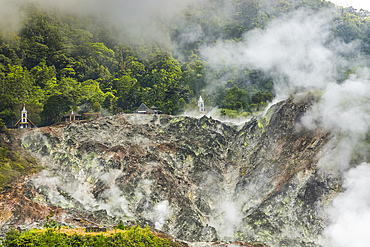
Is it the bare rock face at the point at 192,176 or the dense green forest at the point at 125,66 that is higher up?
the dense green forest at the point at 125,66

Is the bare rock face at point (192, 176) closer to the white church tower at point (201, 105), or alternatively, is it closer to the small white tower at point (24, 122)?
the small white tower at point (24, 122)

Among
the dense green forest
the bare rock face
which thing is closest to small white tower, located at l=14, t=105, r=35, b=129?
the dense green forest

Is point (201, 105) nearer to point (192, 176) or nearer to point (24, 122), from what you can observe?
point (192, 176)

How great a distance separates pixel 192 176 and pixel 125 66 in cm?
5092

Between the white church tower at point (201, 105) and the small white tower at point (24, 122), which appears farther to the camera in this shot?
the white church tower at point (201, 105)

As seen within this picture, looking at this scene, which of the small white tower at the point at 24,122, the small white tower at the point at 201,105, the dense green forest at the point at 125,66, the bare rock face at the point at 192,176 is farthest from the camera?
the small white tower at the point at 201,105

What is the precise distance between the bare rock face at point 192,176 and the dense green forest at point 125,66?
37.9ft

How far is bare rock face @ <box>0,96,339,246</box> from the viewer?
1834 inches

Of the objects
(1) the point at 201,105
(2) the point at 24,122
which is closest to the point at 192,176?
(1) the point at 201,105

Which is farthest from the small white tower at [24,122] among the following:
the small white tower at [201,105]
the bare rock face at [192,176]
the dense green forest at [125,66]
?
the small white tower at [201,105]

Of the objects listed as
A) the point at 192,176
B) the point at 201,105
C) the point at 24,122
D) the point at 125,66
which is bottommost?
the point at 192,176

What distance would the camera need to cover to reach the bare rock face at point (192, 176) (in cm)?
4659

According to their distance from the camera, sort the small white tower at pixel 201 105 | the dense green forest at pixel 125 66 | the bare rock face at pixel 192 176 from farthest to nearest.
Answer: the small white tower at pixel 201 105 < the dense green forest at pixel 125 66 < the bare rock face at pixel 192 176

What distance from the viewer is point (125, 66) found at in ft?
332
